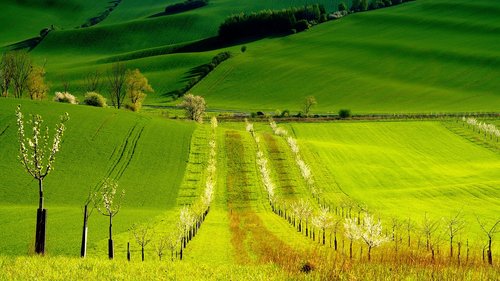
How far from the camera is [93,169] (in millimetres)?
83875

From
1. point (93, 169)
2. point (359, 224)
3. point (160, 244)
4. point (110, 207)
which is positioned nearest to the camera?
point (160, 244)

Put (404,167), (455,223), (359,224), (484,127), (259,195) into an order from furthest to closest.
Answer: (484,127), (404,167), (259,195), (359,224), (455,223)

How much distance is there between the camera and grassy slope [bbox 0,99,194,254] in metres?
58.4

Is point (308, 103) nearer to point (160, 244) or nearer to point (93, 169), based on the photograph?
point (93, 169)

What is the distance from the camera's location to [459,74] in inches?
7633

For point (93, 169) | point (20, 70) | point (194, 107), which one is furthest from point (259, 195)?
point (20, 70)

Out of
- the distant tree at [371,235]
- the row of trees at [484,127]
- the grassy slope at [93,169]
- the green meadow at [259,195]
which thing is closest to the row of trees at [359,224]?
the distant tree at [371,235]

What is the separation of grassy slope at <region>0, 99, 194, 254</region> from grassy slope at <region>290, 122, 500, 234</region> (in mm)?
25379

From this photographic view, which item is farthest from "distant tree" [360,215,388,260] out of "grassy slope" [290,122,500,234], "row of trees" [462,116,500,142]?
"row of trees" [462,116,500,142]

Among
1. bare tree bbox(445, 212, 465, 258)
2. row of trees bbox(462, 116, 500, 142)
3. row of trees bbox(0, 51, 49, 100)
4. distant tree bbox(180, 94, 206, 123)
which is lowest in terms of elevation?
bare tree bbox(445, 212, 465, 258)

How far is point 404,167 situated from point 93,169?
55.0 metres

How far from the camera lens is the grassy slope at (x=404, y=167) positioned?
77.6m

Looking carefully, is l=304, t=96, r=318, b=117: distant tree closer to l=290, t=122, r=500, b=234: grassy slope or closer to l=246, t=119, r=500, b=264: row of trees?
l=290, t=122, r=500, b=234: grassy slope

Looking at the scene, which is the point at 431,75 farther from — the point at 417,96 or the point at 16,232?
the point at 16,232
